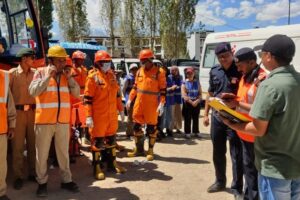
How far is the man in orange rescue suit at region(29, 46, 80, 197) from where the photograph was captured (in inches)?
192

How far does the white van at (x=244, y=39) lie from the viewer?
1033 cm

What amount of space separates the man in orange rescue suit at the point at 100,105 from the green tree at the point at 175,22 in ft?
80.4

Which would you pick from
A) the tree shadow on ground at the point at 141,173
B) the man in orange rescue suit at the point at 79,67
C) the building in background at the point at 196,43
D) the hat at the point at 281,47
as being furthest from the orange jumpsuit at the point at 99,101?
the building in background at the point at 196,43

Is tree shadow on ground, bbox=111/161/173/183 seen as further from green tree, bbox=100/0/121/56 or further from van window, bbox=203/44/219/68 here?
green tree, bbox=100/0/121/56

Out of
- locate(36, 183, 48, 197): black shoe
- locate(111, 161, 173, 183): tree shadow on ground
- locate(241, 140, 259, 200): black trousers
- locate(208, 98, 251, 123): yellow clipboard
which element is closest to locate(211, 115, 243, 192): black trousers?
locate(241, 140, 259, 200): black trousers

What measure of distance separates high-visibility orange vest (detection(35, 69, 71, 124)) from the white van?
7058 mm

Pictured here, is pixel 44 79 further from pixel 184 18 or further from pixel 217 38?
pixel 184 18

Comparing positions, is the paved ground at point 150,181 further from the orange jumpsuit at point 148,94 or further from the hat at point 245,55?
the hat at point 245,55

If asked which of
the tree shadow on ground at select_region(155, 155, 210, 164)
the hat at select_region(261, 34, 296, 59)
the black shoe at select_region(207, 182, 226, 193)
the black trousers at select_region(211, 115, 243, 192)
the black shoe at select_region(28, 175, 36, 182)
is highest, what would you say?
the hat at select_region(261, 34, 296, 59)

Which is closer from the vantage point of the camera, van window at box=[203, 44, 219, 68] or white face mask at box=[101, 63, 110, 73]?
white face mask at box=[101, 63, 110, 73]

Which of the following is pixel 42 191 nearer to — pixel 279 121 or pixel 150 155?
pixel 150 155

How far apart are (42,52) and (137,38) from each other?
24.1m

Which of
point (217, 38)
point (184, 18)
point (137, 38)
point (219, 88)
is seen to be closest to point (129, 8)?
point (137, 38)

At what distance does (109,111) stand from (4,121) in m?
1.70
